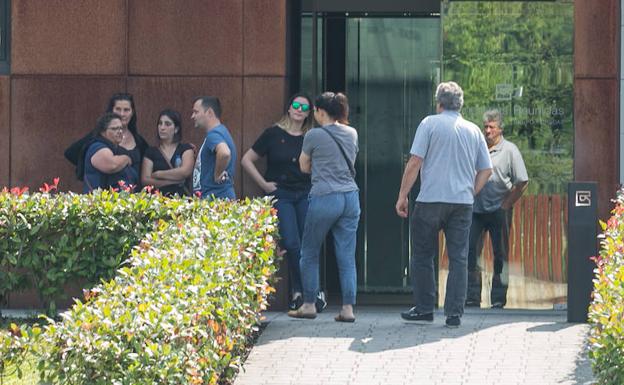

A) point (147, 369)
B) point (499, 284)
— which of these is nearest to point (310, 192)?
point (499, 284)

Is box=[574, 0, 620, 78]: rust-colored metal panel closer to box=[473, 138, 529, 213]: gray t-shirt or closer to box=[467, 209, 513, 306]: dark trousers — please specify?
box=[473, 138, 529, 213]: gray t-shirt

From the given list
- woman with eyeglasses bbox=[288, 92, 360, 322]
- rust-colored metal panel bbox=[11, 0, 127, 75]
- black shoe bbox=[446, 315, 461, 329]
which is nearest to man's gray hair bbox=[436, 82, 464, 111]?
woman with eyeglasses bbox=[288, 92, 360, 322]

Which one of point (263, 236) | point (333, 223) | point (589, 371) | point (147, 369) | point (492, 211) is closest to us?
point (147, 369)

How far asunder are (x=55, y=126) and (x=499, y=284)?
416 centimetres

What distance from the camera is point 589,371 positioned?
9.23 metres

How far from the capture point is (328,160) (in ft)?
36.8

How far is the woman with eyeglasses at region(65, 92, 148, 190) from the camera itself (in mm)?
12141

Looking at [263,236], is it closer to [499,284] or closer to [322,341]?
[322,341]

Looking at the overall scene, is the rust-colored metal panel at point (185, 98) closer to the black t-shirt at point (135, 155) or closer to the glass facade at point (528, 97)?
the black t-shirt at point (135, 155)

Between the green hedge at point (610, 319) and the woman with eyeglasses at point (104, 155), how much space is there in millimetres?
4600

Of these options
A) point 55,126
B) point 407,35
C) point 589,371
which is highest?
point 407,35

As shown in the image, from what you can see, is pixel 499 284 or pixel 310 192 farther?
pixel 499 284

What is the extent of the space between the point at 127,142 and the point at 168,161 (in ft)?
1.28

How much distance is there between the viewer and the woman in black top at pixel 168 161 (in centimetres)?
1223
